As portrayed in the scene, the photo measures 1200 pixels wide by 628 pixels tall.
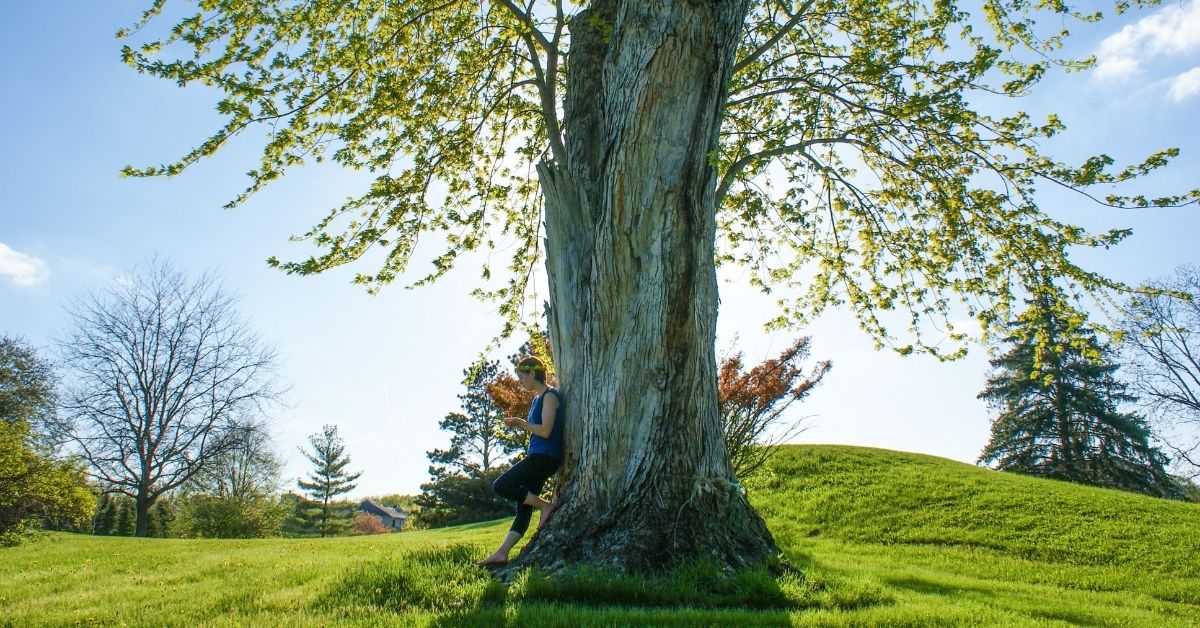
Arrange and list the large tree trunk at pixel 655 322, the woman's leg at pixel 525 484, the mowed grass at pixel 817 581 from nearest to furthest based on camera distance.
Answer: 1. the mowed grass at pixel 817 581
2. the large tree trunk at pixel 655 322
3. the woman's leg at pixel 525 484

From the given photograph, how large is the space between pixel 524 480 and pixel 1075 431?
3010 centimetres

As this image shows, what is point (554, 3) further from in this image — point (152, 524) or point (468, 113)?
point (152, 524)

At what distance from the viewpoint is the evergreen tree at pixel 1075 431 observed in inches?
1050

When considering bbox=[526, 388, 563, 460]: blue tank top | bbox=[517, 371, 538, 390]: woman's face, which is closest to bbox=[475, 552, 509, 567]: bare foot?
bbox=[526, 388, 563, 460]: blue tank top

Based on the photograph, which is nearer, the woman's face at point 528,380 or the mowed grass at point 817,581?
the mowed grass at point 817,581

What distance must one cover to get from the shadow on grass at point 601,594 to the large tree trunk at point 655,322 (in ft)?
1.48

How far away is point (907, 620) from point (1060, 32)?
24.6 feet

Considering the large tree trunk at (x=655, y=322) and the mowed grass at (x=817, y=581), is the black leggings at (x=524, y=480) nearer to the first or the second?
the large tree trunk at (x=655, y=322)

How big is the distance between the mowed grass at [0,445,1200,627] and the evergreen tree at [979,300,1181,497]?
16.2 m

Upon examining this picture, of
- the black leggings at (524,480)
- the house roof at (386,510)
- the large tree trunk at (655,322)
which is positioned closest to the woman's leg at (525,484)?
the black leggings at (524,480)

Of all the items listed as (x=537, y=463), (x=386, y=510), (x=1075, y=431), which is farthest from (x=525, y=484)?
(x=386, y=510)

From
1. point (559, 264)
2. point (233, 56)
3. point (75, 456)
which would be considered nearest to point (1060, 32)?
point (559, 264)

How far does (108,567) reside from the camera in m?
8.80

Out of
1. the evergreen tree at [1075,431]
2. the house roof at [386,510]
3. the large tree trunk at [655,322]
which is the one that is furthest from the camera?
the house roof at [386,510]
